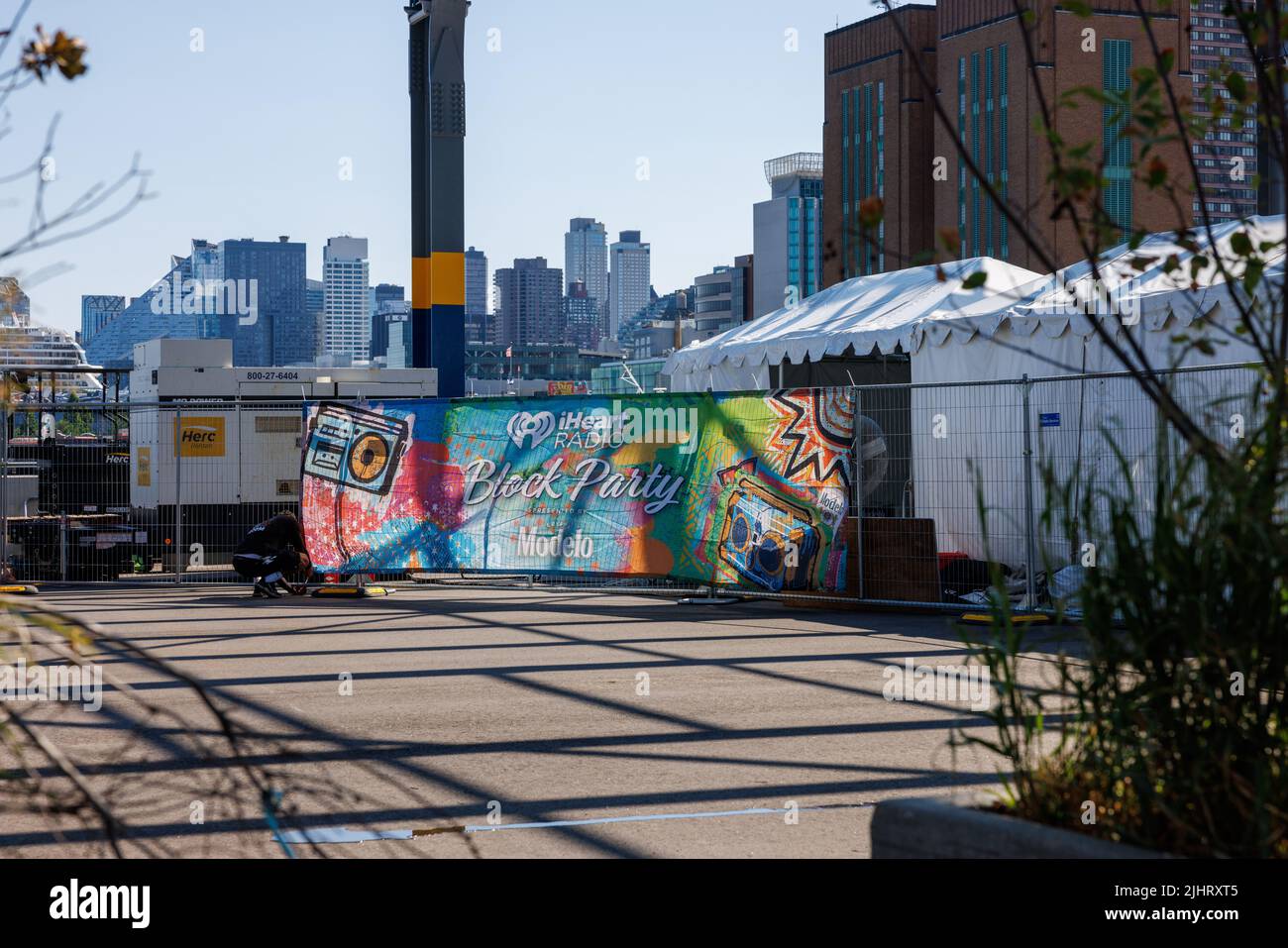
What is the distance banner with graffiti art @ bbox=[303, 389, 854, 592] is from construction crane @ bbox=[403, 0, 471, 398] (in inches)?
493

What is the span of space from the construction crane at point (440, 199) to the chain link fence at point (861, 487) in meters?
8.25

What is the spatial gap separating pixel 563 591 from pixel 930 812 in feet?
47.1

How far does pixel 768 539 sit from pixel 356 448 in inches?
210

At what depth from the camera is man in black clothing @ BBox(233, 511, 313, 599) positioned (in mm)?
17891

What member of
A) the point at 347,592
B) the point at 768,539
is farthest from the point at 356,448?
the point at 768,539

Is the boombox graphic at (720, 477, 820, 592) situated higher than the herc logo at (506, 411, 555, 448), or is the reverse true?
the herc logo at (506, 411, 555, 448)

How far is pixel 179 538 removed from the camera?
19.2 m

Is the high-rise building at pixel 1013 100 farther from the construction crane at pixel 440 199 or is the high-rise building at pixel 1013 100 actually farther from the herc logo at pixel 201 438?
the herc logo at pixel 201 438

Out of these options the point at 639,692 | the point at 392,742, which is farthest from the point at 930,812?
the point at 639,692

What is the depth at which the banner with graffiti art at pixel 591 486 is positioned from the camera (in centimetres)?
1602

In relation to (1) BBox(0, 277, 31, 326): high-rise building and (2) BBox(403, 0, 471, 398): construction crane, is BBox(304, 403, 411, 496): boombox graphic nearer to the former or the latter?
(2) BBox(403, 0, 471, 398): construction crane

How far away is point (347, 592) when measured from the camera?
17.9 m

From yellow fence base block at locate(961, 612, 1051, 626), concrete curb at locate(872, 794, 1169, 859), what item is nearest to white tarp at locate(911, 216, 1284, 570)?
yellow fence base block at locate(961, 612, 1051, 626)

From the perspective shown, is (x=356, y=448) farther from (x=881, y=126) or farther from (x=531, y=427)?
(x=881, y=126)
